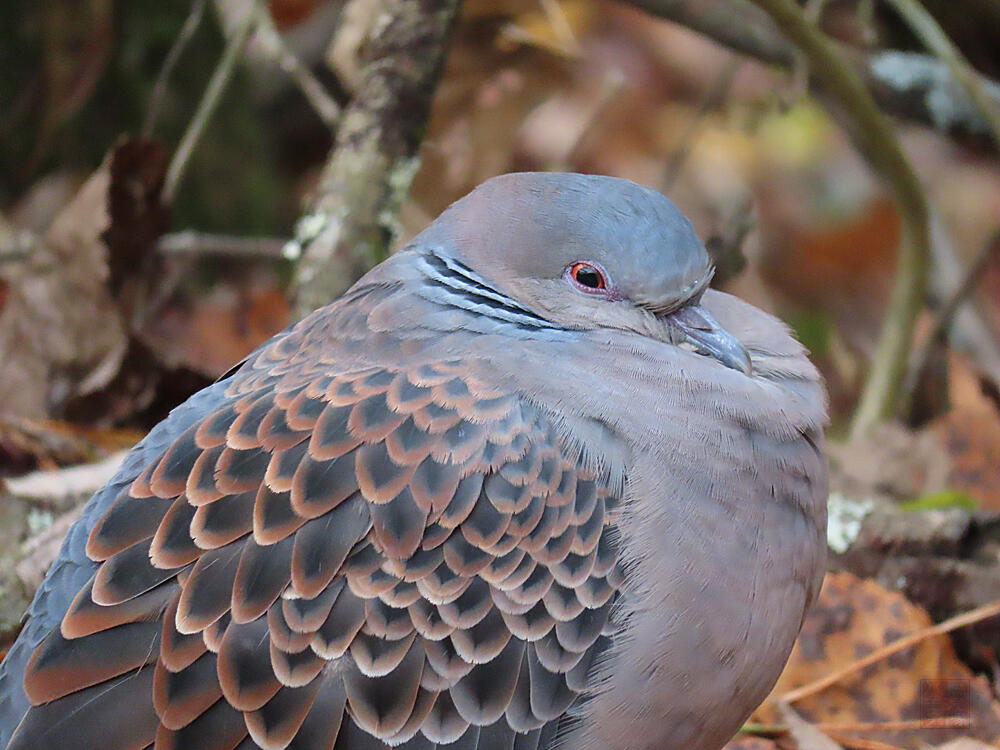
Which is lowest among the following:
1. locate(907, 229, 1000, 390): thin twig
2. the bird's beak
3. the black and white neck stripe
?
locate(907, 229, 1000, 390): thin twig

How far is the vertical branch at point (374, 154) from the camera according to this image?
3.82 metres

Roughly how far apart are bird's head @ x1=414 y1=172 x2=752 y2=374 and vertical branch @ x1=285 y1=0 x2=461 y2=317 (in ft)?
3.26

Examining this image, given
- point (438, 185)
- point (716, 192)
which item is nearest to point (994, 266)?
point (716, 192)

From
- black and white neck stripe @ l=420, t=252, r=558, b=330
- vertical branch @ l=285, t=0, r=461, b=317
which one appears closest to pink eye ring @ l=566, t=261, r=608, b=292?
black and white neck stripe @ l=420, t=252, r=558, b=330

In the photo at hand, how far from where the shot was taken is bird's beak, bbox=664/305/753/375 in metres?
2.76

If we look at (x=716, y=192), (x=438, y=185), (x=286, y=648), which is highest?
(x=286, y=648)

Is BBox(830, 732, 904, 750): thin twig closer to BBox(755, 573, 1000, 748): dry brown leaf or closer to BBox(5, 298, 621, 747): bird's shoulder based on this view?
BBox(755, 573, 1000, 748): dry brown leaf

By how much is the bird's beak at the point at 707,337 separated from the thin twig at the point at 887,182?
120cm

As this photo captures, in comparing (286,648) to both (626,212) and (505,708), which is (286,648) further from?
(626,212)

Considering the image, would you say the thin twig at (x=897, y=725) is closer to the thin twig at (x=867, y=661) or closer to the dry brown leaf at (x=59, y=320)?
the thin twig at (x=867, y=661)

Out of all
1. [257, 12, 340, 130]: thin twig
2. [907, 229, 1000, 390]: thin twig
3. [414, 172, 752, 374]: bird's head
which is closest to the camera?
[414, 172, 752, 374]: bird's head

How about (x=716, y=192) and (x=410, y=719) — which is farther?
(x=716, y=192)

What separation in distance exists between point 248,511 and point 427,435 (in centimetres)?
37

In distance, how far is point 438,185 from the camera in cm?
441
